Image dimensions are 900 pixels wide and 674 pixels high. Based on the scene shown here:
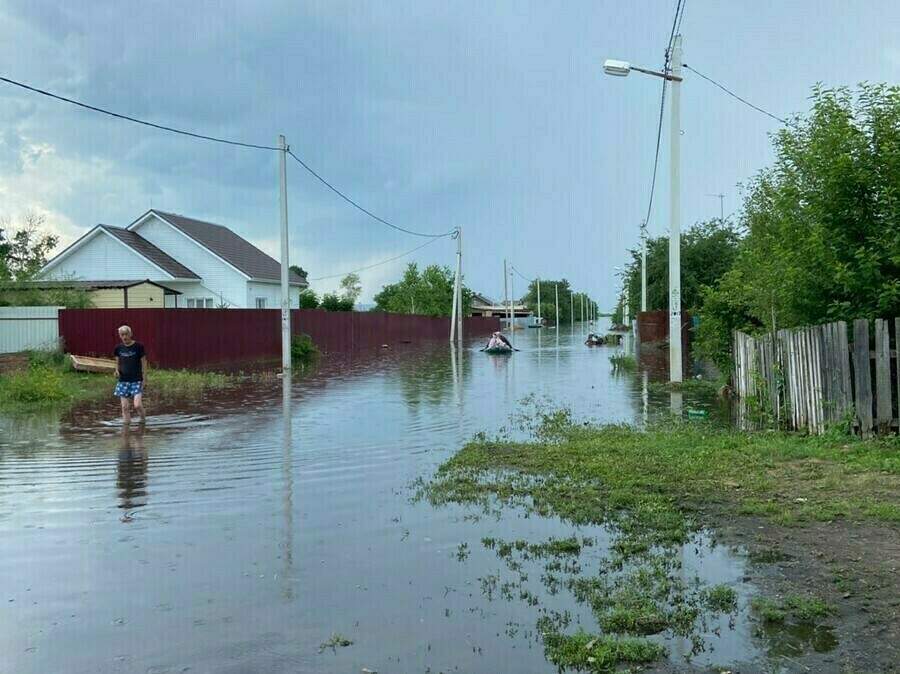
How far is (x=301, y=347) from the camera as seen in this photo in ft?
115

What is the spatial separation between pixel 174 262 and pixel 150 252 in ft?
4.38

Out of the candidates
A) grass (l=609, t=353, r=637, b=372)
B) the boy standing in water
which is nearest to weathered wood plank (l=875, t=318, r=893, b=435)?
the boy standing in water

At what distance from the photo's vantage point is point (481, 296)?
6658 inches

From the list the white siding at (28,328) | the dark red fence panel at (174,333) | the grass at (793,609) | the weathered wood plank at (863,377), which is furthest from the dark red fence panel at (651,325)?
the grass at (793,609)

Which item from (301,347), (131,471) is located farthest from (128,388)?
(301,347)

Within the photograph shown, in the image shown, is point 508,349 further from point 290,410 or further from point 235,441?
point 235,441

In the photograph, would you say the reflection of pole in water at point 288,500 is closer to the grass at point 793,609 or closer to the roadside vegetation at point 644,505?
the roadside vegetation at point 644,505

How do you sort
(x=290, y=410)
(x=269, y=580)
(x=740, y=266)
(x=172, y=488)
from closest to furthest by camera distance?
(x=269, y=580) < (x=172, y=488) < (x=290, y=410) < (x=740, y=266)

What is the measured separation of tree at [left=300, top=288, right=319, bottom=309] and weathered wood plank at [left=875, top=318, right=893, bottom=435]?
49.1 metres

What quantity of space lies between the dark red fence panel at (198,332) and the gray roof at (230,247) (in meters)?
4.61

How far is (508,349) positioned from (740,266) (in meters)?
22.8

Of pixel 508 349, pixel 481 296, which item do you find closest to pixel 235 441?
Answer: pixel 508 349

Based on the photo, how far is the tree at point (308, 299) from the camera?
5682cm

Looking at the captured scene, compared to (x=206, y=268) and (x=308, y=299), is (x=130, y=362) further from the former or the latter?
(x=308, y=299)
